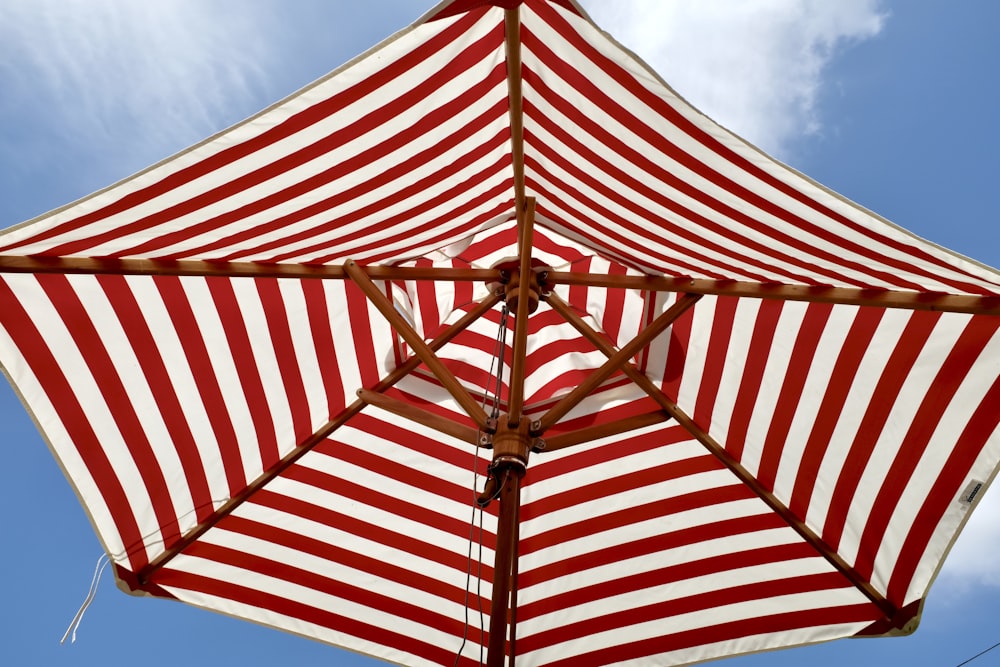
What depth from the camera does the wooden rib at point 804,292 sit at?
2920mm

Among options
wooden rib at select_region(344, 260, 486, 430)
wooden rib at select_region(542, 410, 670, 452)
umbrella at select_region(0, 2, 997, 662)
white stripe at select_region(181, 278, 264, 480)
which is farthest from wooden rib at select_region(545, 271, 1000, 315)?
white stripe at select_region(181, 278, 264, 480)

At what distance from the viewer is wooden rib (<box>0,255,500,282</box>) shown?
2.95 m

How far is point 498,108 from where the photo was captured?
2.99 m

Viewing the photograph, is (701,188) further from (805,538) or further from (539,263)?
(805,538)

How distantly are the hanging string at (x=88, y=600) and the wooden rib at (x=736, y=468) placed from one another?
2388 mm

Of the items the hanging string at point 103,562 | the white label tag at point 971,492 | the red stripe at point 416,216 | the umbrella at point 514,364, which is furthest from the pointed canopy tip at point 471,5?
the hanging string at point 103,562

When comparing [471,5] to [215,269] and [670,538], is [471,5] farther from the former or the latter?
[670,538]

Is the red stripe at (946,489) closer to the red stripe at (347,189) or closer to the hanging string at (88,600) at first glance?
the red stripe at (347,189)

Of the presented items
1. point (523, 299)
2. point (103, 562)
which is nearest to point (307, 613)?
point (103, 562)

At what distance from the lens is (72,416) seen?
3.44m

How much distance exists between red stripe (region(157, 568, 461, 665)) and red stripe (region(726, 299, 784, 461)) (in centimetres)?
179

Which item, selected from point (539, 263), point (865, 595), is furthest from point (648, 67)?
point (865, 595)

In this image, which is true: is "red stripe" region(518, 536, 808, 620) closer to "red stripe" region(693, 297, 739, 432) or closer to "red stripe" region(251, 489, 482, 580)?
"red stripe" region(251, 489, 482, 580)

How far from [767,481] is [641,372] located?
81cm
